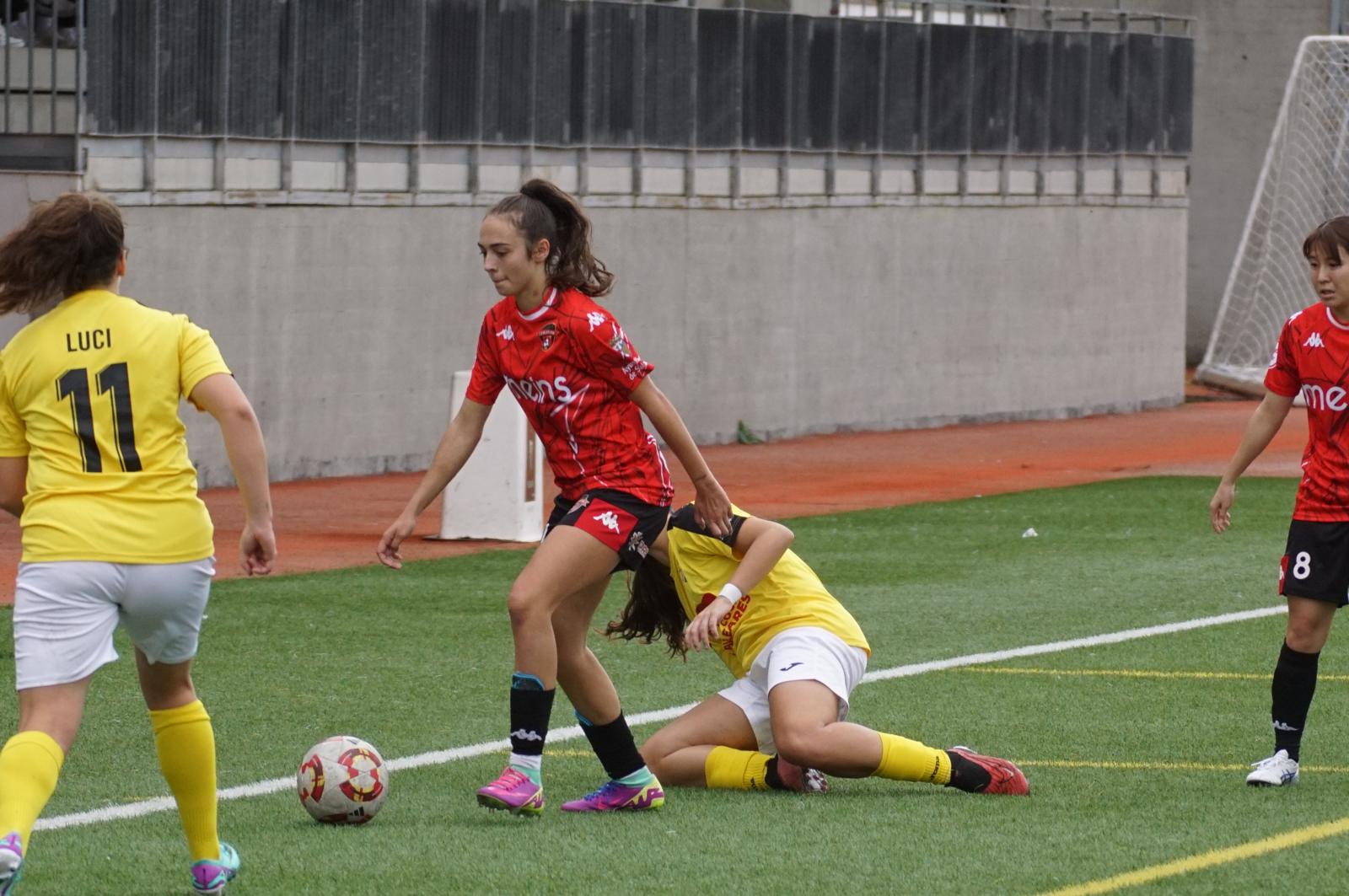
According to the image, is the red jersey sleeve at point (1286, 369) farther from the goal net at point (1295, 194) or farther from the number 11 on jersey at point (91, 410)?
the goal net at point (1295, 194)

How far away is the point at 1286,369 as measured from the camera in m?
7.61

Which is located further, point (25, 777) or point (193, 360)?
point (193, 360)

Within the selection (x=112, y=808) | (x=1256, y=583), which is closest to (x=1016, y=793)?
(x=112, y=808)

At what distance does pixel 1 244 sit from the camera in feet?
17.9

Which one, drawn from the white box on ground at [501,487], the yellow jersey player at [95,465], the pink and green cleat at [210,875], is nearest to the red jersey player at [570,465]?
the pink and green cleat at [210,875]

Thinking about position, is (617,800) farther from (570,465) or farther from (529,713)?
(570,465)

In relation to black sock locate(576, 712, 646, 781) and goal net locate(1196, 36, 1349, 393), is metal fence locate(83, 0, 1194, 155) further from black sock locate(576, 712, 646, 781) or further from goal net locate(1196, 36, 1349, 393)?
black sock locate(576, 712, 646, 781)

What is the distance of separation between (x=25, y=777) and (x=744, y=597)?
276cm

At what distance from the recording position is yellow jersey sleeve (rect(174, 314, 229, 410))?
17.7ft

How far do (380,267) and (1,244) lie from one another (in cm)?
1556

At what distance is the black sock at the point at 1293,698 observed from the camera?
7465 millimetres

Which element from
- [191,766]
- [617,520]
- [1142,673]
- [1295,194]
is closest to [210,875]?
[191,766]

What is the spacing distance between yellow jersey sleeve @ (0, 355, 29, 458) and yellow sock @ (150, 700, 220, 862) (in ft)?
2.36

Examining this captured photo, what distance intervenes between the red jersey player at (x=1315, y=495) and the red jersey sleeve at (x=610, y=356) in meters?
2.23
